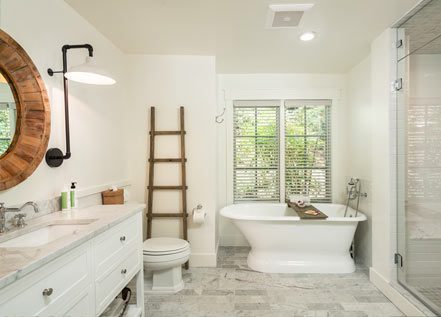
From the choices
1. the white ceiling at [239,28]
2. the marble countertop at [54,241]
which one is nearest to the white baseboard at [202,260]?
the marble countertop at [54,241]

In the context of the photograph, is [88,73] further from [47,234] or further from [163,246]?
[163,246]

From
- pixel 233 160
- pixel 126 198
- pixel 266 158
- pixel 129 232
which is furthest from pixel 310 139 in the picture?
pixel 129 232

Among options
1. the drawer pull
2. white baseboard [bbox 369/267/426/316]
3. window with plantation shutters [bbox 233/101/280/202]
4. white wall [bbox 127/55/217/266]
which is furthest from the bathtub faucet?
the drawer pull

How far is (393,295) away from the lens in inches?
91.2

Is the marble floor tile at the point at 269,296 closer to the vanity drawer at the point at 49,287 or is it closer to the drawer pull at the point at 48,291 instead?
the vanity drawer at the point at 49,287

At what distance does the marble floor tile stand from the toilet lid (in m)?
0.44

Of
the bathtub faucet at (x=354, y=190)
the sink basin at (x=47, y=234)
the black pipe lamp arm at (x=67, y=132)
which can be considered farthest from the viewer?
the bathtub faucet at (x=354, y=190)

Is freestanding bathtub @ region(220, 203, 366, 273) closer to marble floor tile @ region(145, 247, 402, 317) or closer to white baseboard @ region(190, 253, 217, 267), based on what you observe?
marble floor tile @ region(145, 247, 402, 317)

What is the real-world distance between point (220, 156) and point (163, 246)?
169 centimetres

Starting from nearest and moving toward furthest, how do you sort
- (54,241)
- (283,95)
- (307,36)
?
(54,241) → (307,36) → (283,95)

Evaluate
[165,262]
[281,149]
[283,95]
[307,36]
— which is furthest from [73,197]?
[283,95]

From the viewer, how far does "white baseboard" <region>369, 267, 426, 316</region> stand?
2068mm

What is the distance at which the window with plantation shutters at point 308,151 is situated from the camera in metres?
3.84

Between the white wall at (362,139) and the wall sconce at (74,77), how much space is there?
2807 mm
